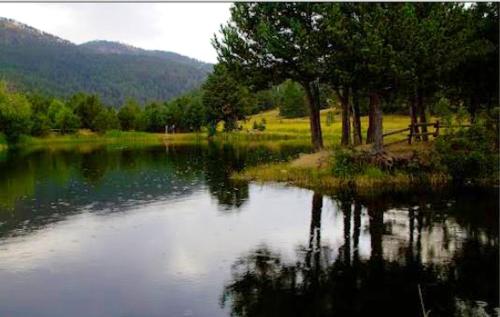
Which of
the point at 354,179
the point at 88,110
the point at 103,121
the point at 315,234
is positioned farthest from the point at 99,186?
the point at 88,110

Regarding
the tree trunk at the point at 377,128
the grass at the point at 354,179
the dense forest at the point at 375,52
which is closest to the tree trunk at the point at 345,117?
the dense forest at the point at 375,52

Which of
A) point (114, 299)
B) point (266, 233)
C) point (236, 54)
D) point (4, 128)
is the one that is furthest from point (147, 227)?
point (4, 128)

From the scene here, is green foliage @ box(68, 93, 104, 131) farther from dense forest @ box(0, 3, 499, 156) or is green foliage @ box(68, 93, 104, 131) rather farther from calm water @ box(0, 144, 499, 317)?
calm water @ box(0, 144, 499, 317)

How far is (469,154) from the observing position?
3559cm

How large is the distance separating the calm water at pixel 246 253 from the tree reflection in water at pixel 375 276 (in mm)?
62

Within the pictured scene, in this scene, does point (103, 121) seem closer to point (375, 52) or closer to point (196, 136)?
point (196, 136)

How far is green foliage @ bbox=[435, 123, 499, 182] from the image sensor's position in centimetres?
3597

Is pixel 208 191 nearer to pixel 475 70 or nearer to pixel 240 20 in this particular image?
pixel 240 20

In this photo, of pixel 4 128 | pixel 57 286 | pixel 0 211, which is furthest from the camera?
pixel 4 128

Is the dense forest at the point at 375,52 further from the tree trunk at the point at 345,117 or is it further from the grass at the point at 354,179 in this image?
the grass at the point at 354,179

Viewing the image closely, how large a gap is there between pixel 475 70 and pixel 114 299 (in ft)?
126

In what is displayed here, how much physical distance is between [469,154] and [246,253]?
2144 centimetres

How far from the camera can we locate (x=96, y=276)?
1794 centimetres

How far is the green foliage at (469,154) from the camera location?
118 ft
